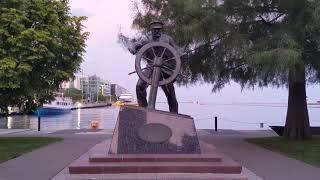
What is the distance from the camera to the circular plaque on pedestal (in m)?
13.0

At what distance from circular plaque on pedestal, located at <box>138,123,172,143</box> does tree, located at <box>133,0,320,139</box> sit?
4744mm

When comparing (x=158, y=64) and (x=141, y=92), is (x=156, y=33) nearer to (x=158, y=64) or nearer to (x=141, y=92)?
(x=158, y=64)

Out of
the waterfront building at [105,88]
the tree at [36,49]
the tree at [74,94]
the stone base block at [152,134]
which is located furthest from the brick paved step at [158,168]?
the waterfront building at [105,88]

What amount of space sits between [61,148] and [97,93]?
145 meters

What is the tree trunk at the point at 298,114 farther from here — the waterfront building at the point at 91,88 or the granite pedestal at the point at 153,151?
the waterfront building at the point at 91,88

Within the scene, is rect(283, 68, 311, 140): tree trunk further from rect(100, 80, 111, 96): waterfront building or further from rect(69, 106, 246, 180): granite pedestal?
rect(100, 80, 111, 96): waterfront building

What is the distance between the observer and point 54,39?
67.3ft

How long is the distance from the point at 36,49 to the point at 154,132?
8301 mm

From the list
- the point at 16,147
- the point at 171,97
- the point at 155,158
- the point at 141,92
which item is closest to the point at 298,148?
the point at 171,97

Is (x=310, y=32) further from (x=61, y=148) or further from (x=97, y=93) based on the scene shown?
(x=97, y=93)

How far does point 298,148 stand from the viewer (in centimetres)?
1861

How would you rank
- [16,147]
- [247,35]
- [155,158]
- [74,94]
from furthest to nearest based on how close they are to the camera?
[74,94]
[16,147]
[247,35]
[155,158]

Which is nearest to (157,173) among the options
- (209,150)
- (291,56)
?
(209,150)

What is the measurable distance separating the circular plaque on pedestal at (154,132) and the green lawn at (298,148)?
4197 millimetres
